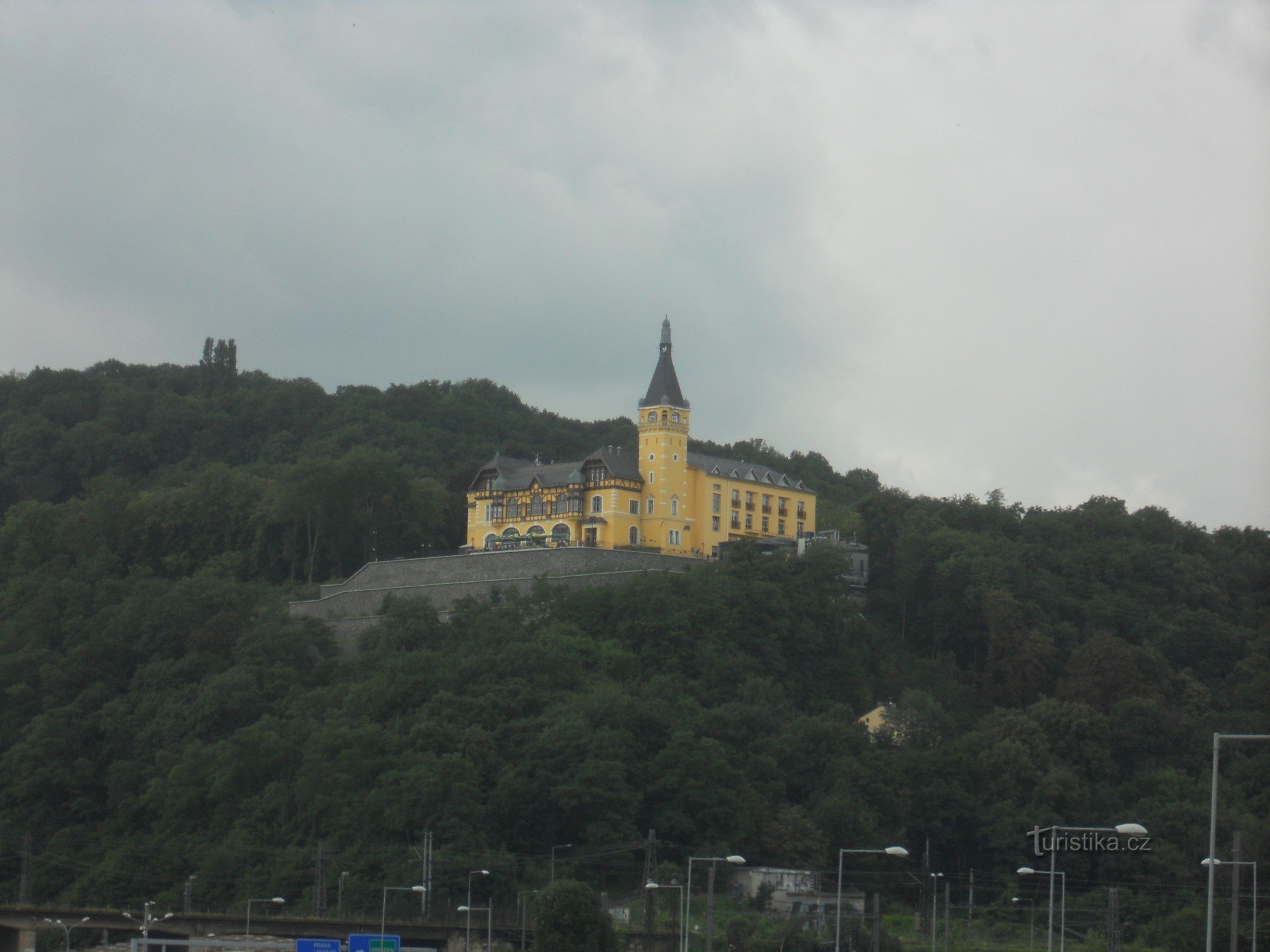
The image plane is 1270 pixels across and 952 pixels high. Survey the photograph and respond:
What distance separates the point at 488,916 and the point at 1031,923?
731 inches

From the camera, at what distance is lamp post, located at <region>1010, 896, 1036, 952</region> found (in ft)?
201

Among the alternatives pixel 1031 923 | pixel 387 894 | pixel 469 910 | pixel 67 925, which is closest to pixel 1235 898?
pixel 1031 923

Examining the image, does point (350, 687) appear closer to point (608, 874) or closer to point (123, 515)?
point (608, 874)

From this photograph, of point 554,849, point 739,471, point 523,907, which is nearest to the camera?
point 523,907

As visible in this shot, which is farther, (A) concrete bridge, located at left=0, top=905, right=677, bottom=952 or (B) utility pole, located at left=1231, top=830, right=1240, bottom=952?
(A) concrete bridge, located at left=0, top=905, right=677, bottom=952

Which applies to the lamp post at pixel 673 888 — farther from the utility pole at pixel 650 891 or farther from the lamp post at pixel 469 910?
the lamp post at pixel 469 910

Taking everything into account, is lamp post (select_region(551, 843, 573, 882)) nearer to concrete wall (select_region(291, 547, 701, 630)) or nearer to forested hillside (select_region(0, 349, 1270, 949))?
forested hillside (select_region(0, 349, 1270, 949))

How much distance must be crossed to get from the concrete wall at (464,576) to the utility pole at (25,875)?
16.3m

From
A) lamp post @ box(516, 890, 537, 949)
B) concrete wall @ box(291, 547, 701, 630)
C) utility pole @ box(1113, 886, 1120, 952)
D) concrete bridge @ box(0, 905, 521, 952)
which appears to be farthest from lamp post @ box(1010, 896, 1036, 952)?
concrete wall @ box(291, 547, 701, 630)

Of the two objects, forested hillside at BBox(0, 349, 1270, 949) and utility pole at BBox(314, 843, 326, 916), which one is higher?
forested hillside at BBox(0, 349, 1270, 949)

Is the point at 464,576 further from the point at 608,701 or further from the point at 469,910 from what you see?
the point at 469,910

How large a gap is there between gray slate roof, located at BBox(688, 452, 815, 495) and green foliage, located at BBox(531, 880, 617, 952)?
Answer: 132 feet

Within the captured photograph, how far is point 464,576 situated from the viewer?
87312 mm

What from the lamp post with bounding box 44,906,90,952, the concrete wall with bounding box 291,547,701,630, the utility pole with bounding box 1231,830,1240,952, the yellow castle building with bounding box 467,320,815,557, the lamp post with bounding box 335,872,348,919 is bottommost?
the lamp post with bounding box 44,906,90,952
